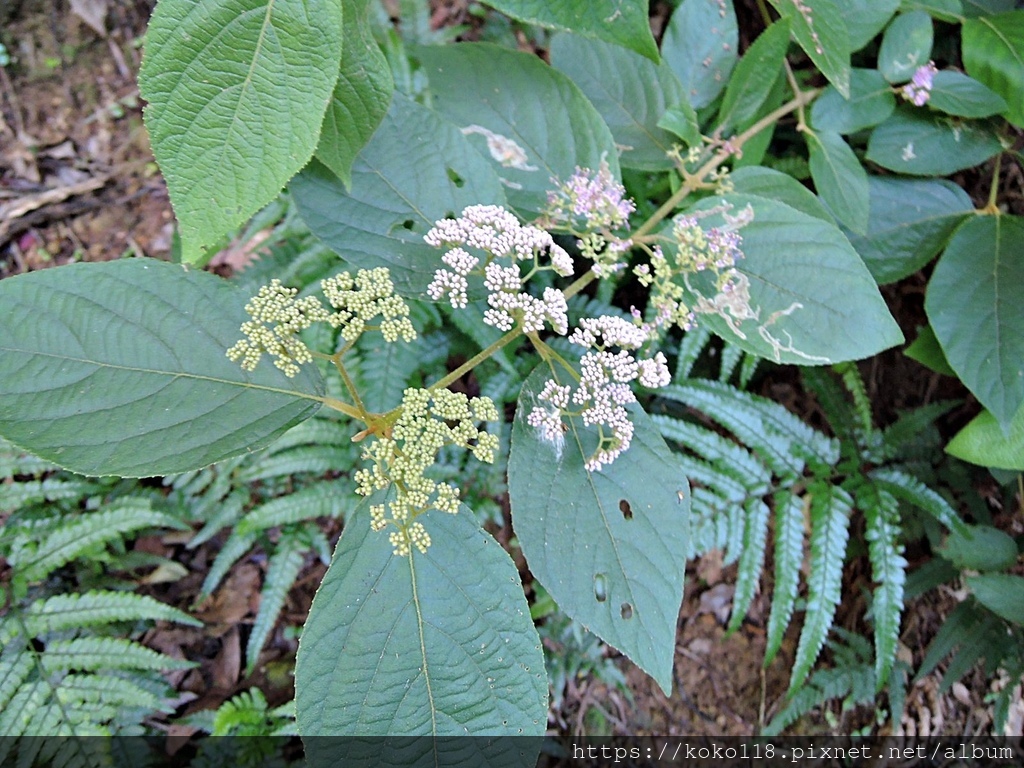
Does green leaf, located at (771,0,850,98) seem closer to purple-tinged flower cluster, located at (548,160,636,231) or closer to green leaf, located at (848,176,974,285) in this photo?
purple-tinged flower cluster, located at (548,160,636,231)

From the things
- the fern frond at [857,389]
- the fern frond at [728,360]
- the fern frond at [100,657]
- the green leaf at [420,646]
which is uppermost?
the green leaf at [420,646]

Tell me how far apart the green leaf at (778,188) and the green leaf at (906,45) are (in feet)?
2.14

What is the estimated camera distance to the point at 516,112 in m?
1.87

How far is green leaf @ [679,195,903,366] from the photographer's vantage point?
1578 millimetres

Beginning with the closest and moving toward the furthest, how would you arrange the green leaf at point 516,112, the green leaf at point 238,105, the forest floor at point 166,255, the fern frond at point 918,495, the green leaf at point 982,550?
1. the green leaf at point 238,105
2. the green leaf at point 516,112
3. the green leaf at point 982,550
4. the fern frond at point 918,495
5. the forest floor at point 166,255

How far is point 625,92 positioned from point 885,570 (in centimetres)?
233

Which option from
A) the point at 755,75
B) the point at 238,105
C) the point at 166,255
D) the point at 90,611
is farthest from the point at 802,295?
the point at 166,255

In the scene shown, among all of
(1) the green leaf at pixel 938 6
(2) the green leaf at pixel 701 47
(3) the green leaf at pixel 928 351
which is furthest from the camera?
(3) the green leaf at pixel 928 351

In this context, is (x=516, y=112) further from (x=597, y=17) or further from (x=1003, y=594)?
(x=1003, y=594)

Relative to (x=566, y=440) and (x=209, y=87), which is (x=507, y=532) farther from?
(x=209, y=87)

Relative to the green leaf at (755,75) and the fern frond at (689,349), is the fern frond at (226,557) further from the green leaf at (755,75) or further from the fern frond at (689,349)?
the green leaf at (755,75)

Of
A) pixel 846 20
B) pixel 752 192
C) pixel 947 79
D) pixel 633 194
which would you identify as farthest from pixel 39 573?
pixel 947 79

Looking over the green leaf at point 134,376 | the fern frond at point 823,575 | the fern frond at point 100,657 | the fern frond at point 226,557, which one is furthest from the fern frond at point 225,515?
the fern frond at point 823,575

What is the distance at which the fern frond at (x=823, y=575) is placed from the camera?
279 centimetres
